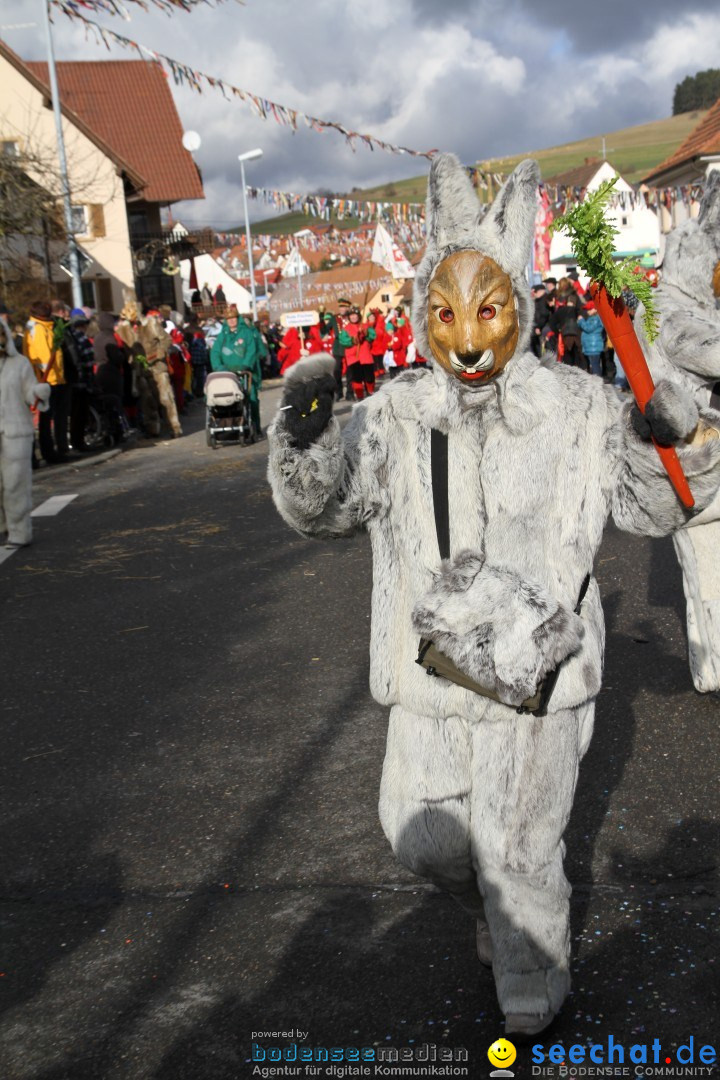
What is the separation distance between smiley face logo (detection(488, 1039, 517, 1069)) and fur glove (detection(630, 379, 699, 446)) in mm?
1536

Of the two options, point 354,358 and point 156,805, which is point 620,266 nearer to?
point 156,805

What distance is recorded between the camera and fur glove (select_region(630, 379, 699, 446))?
115 inches

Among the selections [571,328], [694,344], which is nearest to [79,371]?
[571,328]

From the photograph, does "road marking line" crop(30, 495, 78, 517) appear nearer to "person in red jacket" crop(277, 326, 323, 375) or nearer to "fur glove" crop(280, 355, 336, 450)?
"person in red jacket" crop(277, 326, 323, 375)

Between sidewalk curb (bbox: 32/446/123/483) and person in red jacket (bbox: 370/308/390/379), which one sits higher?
person in red jacket (bbox: 370/308/390/379)

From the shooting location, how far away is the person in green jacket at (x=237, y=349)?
706 inches

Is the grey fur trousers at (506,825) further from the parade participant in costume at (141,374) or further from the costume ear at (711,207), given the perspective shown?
the parade participant in costume at (141,374)

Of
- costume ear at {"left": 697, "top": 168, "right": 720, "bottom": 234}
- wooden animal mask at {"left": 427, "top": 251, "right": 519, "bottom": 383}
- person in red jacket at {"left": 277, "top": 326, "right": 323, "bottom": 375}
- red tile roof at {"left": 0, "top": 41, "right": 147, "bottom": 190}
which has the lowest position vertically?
person in red jacket at {"left": 277, "top": 326, "right": 323, "bottom": 375}

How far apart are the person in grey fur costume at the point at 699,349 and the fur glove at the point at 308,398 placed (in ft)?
9.50

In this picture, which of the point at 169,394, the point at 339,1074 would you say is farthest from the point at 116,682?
the point at 169,394

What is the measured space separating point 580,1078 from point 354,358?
906 inches

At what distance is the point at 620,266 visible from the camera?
300 cm

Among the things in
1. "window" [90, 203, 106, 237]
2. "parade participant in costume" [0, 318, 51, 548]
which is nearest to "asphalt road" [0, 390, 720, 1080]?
"parade participant in costume" [0, 318, 51, 548]

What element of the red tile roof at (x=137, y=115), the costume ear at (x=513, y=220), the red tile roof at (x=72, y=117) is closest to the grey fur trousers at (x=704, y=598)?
the costume ear at (x=513, y=220)
